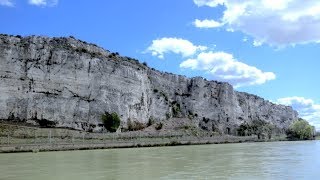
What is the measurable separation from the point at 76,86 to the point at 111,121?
32.8 ft

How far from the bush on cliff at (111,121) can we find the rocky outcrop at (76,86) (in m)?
1.63

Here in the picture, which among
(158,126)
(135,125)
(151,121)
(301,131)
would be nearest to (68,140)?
(135,125)

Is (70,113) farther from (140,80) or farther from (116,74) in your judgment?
(140,80)

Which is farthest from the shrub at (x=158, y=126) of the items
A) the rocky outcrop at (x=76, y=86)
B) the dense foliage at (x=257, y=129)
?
the dense foliage at (x=257, y=129)

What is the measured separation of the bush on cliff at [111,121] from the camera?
91.2 meters

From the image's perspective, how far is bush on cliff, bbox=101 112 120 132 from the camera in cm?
9125

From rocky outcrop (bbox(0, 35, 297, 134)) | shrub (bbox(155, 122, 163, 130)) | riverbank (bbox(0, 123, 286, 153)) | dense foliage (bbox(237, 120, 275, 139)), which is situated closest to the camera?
riverbank (bbox(0, 123, 286, 153))

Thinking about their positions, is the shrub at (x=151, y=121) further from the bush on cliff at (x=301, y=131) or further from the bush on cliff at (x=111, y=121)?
the bush on cliff at (x=301, y=131)

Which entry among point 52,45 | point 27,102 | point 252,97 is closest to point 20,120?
point 27,102

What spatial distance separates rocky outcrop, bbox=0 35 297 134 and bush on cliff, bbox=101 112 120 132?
5.35ft

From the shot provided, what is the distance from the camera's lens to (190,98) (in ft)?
427

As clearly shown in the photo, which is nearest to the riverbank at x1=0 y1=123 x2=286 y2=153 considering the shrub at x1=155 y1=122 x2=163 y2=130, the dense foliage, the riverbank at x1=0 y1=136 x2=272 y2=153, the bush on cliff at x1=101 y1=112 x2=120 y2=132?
the riverbank at x1=0 y1=136 x2=272 y2=153

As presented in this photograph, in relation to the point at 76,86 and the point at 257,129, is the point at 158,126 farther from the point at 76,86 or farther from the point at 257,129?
the point at 257,129

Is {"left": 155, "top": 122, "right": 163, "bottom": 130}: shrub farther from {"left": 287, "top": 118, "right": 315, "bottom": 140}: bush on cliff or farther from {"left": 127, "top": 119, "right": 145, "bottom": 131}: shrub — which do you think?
{"left": 287, "top": 118, "right": 315, "bottom": 140}: bush on cliff
